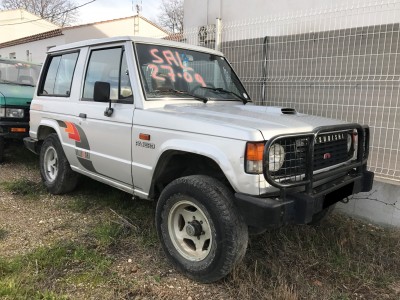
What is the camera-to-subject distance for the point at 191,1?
→ 27.1 feet

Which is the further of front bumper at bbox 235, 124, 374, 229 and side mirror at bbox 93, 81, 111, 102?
side mirror at bbox 93, 81, 111, 102

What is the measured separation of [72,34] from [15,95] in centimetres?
1615

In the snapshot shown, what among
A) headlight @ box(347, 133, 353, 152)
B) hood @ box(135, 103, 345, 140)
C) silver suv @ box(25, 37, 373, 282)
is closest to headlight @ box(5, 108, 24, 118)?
silver suv @ box(25, 37, 373, 282)

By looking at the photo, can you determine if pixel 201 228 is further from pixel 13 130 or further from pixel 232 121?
pixel 13 130

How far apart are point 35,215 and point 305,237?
9.71 feet

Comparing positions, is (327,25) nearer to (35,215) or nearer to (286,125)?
(286,125)

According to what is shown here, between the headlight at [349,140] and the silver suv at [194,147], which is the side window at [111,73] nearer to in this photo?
the silver suv at [194,147]

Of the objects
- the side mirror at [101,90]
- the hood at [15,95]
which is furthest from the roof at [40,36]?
the side mirror at [101,90]

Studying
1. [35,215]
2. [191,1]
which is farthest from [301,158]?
[191,1]

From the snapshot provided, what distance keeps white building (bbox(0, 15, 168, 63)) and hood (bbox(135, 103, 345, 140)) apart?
17.5m

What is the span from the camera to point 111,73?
3943mm

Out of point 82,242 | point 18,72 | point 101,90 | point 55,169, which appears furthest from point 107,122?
point 18,72

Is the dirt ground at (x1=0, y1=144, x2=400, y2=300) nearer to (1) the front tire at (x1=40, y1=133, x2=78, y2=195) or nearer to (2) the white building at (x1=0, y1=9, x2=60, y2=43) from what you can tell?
(1) the front tire at (x1=40, y1=133, x2=78, y2=195)

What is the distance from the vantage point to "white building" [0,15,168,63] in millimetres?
21047
